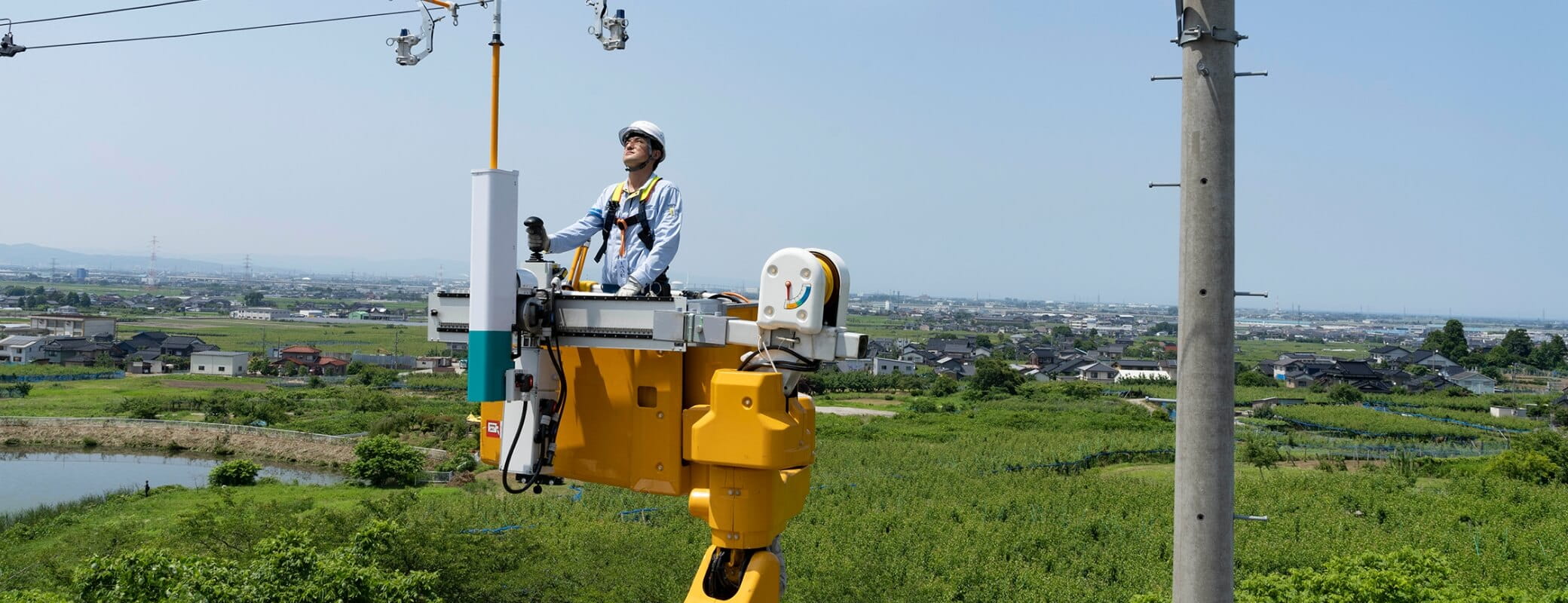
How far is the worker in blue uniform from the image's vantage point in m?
5.48

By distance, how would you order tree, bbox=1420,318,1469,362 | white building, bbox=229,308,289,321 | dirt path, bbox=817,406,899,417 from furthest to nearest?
white building, bbox=229,308,289,321, tree, bbox=1420,318,1469,362, dirt path, bbox=817,406,899,417

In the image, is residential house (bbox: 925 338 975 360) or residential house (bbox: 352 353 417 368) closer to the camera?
residential house (bbox: 352 353 417 368)

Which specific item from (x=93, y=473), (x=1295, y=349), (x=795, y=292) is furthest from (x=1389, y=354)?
(x=795, y=292)

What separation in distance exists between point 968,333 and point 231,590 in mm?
122471

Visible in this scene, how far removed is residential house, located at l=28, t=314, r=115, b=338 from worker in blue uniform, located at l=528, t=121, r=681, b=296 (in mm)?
78451

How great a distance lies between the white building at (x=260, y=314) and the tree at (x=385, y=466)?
342ft

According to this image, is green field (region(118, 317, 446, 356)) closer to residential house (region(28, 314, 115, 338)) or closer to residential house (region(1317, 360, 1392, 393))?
residential house (region(28, 314, 115, 338))

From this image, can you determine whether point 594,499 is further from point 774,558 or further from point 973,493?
point 774,558

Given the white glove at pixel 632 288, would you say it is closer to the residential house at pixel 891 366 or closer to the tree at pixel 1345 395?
the tree at pixel 1345 395

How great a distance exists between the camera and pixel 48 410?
1615 inches

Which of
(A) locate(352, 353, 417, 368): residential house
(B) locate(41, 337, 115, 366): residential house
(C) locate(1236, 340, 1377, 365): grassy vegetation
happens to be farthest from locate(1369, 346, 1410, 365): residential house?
(B) locate(41, 337, 115, 366): residential house

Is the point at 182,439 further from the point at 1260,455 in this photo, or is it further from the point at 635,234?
the point at 635,234

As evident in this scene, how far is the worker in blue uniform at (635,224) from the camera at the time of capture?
216 inches

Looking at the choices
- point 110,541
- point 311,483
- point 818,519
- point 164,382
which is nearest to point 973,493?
point 818,519
